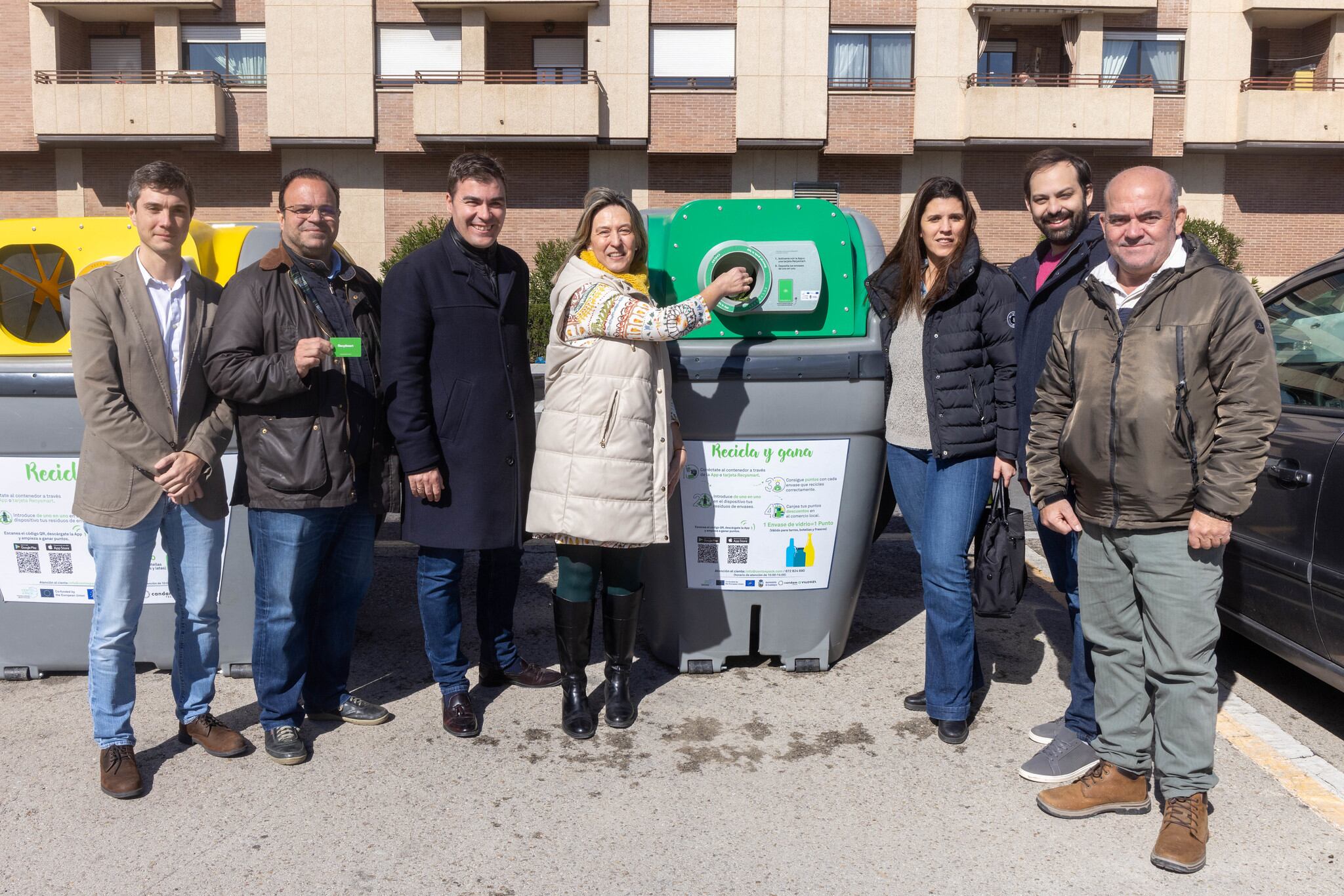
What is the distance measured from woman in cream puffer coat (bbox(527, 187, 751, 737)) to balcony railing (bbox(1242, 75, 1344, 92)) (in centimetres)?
2180

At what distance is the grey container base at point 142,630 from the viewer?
160 inches

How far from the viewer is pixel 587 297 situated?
342cm

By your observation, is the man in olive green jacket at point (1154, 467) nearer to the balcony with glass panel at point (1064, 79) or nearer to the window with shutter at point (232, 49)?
the balcony with glass panel at point (1064, 79)

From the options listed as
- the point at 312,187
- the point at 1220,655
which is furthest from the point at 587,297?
the point at 1220,655

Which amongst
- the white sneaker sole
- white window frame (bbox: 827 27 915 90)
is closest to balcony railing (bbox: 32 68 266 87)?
white window frame (bbox: 827 27 915 90)

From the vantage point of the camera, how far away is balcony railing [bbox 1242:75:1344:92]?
21.1 meters

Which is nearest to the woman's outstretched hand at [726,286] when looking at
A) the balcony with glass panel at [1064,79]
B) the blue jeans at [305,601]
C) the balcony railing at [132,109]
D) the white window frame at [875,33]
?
the blue jeans at [305,601]

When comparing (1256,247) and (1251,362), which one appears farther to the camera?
(1256,247)

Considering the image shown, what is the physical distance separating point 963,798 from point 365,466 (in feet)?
7.17

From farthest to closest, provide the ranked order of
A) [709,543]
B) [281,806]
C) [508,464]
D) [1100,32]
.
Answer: [1100,32], [709,543], [508,464], [281,806]

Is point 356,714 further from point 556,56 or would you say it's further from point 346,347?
point 556,56

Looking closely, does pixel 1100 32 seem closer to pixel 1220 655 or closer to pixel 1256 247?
pixel 1256 247

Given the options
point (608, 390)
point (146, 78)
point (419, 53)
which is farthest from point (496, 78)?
point (608, 390)

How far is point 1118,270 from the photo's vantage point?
2.98 meters
